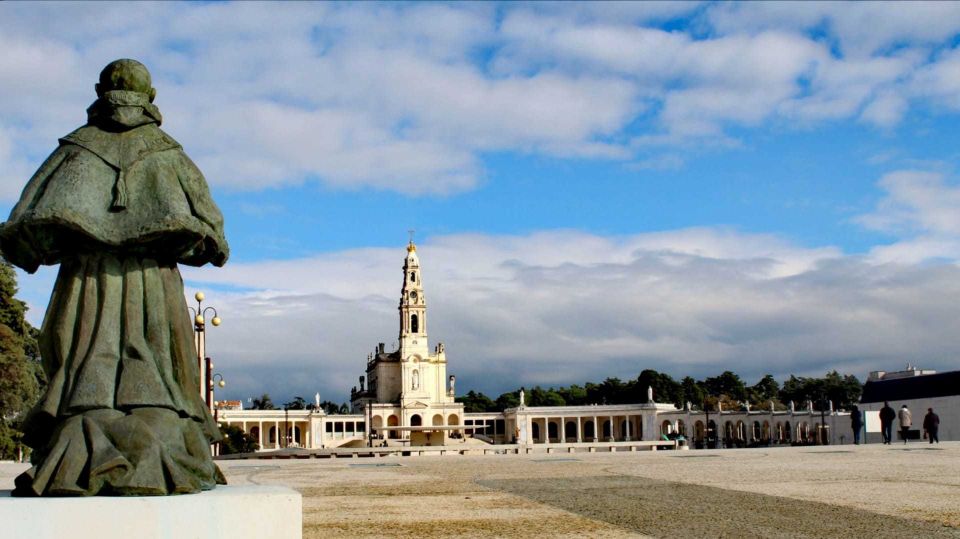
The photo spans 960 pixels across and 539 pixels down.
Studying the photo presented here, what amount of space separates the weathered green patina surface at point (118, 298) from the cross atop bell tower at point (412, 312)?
131515 mm

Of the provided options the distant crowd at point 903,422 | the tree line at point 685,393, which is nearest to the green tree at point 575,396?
the tree line at point 685,393

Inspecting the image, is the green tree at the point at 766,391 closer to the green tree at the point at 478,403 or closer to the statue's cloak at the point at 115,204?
the green tree at the point at 478,403

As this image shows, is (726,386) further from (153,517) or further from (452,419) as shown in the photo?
(153,517)

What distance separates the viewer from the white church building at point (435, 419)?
12244 centimetres

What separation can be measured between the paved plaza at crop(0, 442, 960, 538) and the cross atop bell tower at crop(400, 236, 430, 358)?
118m

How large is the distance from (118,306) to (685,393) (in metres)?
178

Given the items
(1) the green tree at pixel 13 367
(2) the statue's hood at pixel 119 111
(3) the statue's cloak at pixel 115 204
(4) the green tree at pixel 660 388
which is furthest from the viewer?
(4) the green tree at pixel 660 388

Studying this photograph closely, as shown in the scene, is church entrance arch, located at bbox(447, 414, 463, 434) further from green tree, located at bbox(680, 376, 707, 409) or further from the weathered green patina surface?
the weathered green patina surface

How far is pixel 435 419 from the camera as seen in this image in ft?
451

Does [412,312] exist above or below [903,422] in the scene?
above

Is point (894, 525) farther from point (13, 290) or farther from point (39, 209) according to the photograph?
point (13, 290)

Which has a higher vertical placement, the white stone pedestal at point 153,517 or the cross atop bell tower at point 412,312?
the cross atop bell tower at point 412,312

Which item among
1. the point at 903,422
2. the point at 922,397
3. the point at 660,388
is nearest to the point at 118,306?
the point at 903,422

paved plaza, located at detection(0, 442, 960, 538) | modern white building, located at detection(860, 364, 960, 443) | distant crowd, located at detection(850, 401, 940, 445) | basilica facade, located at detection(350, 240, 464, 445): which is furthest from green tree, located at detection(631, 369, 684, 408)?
paved plaza, located at detection(0, 442, 960, 538)
